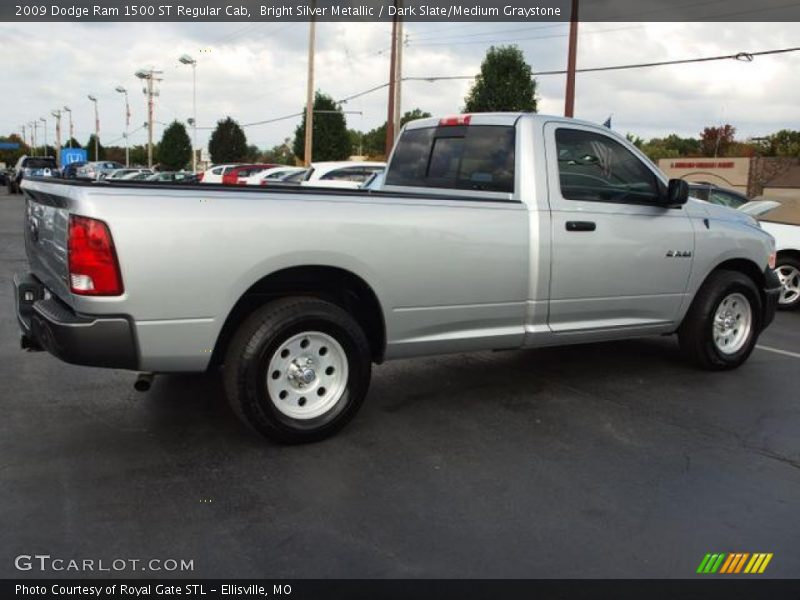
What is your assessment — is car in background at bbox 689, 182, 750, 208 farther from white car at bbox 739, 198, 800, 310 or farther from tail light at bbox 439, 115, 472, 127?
tail light at bbox 439, 115, 472, 127

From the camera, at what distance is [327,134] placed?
164 ft

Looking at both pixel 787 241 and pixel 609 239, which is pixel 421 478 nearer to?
pixel 609 239

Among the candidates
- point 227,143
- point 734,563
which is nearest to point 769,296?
point 734,563

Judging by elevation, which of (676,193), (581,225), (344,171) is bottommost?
(581,225)

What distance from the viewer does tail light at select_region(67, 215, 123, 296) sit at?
3443 millimetres

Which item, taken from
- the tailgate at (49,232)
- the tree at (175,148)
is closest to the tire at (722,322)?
the tailgate at (49,232)

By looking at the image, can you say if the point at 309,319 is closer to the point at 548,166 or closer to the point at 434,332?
the point at 434,332

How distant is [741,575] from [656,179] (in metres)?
3.33

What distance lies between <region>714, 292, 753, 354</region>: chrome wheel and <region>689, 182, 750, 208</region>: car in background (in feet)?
19.0

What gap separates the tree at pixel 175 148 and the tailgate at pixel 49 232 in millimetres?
76851

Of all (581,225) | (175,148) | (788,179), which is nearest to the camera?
(581,225)

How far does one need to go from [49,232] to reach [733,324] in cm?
534

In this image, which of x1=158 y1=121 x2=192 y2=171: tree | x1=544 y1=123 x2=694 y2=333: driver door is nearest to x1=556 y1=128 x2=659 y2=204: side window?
x1=544 y1=123 x2=694 y2=333: driver door

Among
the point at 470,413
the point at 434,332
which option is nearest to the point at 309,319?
the point at 434,332
